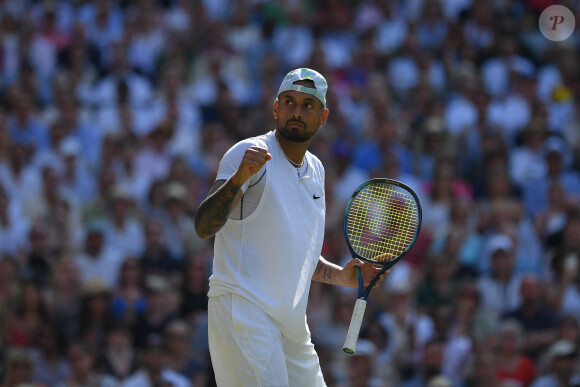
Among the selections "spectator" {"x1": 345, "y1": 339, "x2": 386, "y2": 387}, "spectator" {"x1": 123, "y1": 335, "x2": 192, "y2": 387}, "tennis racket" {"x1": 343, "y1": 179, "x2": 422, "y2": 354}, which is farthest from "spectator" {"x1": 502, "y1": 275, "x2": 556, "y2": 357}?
"tennis racket" {"x1": 343, "y1": 179, "x2": 422, "y2": 354}

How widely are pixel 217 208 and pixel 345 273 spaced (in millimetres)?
1032

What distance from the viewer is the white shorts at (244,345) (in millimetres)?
4605

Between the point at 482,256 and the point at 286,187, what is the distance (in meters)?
5.16

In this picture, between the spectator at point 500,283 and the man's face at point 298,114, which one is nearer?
the man's face at point 298,114

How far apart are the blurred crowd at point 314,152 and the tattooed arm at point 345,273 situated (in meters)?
2.93

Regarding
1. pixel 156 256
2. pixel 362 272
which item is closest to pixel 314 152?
pixel 156 256

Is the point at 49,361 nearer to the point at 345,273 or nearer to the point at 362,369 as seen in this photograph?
the point at 362,369

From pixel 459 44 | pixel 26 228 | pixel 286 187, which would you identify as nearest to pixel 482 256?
pixel 459 44

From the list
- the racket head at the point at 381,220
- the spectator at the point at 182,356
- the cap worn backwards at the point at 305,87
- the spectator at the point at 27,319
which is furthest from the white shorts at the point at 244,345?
the spectator at the point at 27,319

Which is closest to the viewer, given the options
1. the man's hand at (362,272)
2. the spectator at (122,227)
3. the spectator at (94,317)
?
the man's hand at (362,272)

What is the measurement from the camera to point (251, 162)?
4355 millimetres

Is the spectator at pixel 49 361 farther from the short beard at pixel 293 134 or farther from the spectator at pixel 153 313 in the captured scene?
the short beard at pixel 293 134

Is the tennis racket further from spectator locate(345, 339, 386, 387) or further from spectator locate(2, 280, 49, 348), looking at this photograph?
spectator locate(2, 280, 49, 348)

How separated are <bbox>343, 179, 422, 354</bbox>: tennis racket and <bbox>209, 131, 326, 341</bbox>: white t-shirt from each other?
42 cm
